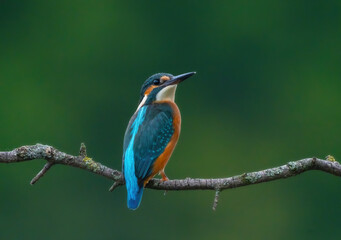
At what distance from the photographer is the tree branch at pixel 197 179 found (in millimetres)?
4395

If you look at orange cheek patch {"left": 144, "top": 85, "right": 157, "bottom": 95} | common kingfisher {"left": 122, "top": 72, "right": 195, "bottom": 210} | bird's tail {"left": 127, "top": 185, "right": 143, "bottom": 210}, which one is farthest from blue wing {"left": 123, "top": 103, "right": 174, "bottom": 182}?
orange cheek patch {"left": 144, "top": 85, "right": 157, "bottom": 95}

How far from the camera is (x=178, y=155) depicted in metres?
19.0

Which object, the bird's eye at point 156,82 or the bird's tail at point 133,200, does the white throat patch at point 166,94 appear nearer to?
the bird's eye at point 156,82

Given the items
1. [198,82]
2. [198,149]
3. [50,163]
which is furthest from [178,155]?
[50,163]

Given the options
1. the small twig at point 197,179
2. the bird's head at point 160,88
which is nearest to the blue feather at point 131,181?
the small twig at point 197,179

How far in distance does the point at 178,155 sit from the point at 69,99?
375 centimetres

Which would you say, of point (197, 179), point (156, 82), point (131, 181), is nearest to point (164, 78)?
point (156, 82)

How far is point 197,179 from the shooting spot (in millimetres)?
4477

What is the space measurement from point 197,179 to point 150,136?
836 mm

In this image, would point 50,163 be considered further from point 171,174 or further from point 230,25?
point 230,25

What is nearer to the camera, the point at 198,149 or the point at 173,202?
the point at 173,202

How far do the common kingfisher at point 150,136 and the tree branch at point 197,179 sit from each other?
0.17 meters

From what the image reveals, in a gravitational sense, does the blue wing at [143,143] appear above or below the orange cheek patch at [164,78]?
below

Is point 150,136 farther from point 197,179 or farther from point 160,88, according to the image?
point 197,179
